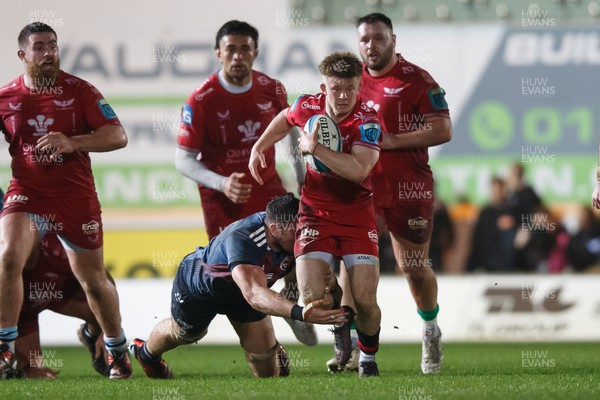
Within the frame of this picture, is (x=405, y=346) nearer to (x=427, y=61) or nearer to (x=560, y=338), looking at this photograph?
(x=560, y=338)

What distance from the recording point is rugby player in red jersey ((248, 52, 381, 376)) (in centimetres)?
796

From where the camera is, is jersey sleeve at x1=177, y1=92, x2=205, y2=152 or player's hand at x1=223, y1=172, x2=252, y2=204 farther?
jersey sleeve at x1=177, y1=92, x2=205, y2=152

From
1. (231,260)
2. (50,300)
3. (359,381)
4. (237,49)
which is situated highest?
(237,49)

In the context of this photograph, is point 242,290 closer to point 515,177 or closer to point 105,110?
point 105,110

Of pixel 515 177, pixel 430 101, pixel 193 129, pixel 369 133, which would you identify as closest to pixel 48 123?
pixel 193 129

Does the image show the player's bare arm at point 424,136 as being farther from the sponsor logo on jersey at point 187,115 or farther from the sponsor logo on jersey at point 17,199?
the sponsor logo on jersey at point 17,199

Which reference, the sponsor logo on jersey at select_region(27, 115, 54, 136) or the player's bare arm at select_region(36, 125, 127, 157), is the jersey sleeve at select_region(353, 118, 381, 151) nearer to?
the player's bare arm at select_region(36, 125, 127, 157)

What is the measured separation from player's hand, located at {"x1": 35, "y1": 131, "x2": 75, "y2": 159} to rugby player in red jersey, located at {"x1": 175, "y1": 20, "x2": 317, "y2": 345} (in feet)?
4.26

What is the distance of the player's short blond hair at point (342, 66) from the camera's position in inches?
313

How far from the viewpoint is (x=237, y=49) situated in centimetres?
972

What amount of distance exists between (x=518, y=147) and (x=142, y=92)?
470 centimetres

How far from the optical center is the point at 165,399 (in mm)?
7117

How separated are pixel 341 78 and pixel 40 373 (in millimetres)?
3291

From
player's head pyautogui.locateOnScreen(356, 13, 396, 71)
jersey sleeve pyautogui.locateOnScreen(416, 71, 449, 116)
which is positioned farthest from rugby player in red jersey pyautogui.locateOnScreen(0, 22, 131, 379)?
jersey sleeve pyautogui.locateOnScreen(416, 71, 449, 116)
